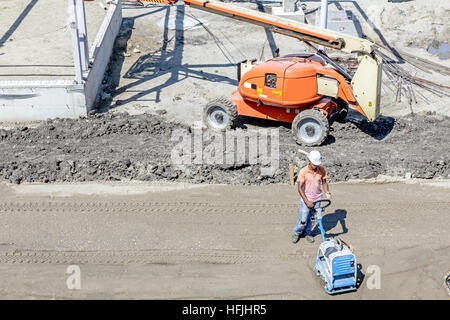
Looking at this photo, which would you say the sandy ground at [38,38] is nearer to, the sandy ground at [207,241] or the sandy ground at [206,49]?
the sandy ground at [206,49]

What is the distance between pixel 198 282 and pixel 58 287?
1974mm

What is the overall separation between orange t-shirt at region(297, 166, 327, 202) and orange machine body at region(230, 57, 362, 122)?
3773 millimetres

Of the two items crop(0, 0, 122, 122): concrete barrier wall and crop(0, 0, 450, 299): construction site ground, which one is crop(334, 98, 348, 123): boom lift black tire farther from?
crop(0, 0, 122, 122): concrete barrier wall

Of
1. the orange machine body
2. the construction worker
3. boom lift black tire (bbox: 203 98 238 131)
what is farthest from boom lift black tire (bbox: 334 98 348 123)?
the construction worker

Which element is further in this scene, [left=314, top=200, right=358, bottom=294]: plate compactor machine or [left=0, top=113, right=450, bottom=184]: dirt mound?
[left=0, top=113, right=450, bottom=184]: dirt mound

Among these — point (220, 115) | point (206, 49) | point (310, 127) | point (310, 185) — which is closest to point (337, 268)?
point (310, 185)

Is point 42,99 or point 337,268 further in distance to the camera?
point 42,99

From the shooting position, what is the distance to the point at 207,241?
9164 mm

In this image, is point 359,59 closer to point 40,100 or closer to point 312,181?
point 312,181

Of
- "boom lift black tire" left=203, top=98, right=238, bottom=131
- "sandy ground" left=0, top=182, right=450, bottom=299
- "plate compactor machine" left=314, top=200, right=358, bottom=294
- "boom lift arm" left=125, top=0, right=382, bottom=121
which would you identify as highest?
"boom lift arm" left=125, top=0, right=382, bottom=121

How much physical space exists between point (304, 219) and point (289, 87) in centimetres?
400

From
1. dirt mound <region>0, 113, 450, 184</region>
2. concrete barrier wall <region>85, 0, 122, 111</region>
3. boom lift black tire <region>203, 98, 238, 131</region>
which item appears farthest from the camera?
concrete barrier wall <region>85, 0, 122, 111</region>

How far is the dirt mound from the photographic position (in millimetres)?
11016

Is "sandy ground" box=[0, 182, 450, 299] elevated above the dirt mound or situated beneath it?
situated beneath
